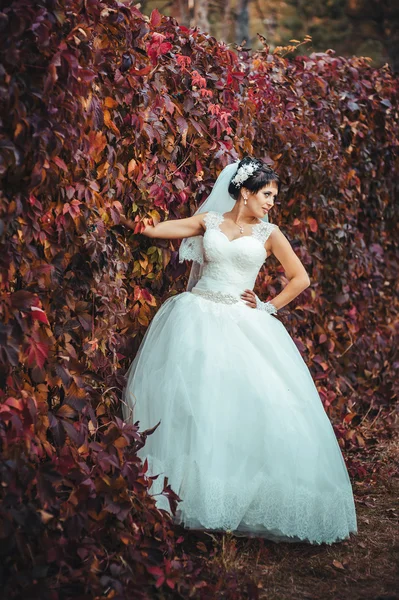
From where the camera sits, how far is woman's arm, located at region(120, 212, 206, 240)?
3570 mm

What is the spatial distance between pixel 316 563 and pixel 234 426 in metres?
0.71

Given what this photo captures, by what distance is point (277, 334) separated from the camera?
3828 millimetres

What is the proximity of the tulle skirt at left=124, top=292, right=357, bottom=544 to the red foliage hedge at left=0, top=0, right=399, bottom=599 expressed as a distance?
7.7 inches

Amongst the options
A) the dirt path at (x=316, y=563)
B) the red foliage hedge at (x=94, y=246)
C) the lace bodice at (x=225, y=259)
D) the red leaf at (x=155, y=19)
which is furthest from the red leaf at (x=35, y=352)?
the red leaf at (x=155, y=19)

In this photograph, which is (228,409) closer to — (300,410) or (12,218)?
(300,410)

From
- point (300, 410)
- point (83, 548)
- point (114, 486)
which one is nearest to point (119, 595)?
point (83, 548)

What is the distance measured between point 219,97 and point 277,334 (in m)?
1.28

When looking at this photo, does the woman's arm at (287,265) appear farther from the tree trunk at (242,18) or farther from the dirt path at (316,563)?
the tree trunk at (242,18)

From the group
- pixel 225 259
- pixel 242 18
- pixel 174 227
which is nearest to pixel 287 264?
pixel 225 259

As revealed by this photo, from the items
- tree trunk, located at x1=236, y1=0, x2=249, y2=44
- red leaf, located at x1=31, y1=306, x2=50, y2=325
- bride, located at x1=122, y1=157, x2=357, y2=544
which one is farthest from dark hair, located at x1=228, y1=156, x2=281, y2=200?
tree trunk, located at x1=236, y1=0, x2=249, y2=44

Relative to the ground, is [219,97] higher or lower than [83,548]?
higher

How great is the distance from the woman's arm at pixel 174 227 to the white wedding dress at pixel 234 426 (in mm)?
307

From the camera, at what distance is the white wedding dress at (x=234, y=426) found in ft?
11.0

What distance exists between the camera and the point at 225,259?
12.6ft
